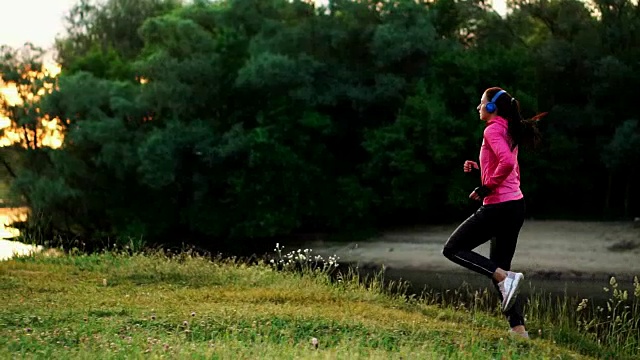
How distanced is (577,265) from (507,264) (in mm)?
16191

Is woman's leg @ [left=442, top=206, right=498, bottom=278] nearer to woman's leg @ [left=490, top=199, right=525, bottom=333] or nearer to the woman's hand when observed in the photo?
woman's leg @ [left=490, top=199, right=525, bottom=333]

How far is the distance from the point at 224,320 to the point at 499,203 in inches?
115

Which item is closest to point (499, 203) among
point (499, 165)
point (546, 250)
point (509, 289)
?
point (499, 165)

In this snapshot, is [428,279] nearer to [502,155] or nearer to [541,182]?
[541,182]

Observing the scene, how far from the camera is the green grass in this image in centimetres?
669

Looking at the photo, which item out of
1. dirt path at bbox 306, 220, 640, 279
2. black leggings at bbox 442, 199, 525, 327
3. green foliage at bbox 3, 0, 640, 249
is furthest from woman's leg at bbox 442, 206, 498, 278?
green foliage at bbox 3, 0, 640, 249

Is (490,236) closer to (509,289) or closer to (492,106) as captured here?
(509,289)

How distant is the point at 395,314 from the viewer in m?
9.17

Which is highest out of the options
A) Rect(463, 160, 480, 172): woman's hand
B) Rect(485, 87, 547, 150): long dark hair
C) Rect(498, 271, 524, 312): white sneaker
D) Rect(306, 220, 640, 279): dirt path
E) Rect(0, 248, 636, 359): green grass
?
Rect(485, 87, 547, 150): long dark hair

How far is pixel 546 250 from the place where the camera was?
24859 mm

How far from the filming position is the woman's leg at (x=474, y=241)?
25.6 ft

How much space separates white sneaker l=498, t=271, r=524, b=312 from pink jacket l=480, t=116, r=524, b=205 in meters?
0.75

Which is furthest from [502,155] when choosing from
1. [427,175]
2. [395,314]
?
[427,175]

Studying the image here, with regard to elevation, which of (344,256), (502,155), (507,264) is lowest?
(344,256)
